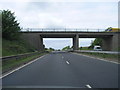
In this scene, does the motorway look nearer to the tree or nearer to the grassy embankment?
the grassy embankment

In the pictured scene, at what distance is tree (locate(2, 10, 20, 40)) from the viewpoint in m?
45.0

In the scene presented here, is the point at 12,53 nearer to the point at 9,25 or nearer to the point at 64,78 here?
the point at 9,25

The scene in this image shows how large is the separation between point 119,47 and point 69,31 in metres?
15.7

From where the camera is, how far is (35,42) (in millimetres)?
55281

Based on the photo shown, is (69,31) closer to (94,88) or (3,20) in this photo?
(3,20)

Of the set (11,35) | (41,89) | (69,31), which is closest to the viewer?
(41,89)

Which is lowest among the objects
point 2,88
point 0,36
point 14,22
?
point 2,88

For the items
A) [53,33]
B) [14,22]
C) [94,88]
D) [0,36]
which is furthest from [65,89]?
[53,33]

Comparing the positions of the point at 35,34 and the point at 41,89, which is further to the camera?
the point at 35,34

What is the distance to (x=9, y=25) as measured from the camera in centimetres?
4656

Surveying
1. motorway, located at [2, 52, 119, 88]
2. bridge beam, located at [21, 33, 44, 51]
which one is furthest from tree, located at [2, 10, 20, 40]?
motorway, located at [2, 52, 119, 88]

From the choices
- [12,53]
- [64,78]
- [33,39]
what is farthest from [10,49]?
[64,78]

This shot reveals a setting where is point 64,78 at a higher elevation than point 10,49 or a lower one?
lower

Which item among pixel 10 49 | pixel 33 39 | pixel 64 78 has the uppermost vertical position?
pixel 33 39
